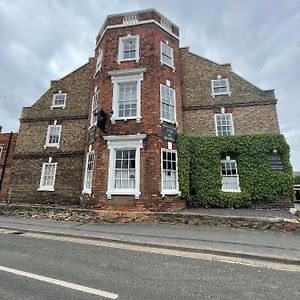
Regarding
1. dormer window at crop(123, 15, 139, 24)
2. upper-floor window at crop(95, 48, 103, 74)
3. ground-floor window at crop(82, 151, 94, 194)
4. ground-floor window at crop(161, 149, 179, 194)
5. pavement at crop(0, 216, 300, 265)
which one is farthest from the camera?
upper-floor window at crop(95, 48, 103, 74)

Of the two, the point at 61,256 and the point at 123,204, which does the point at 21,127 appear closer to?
the point at 123,204

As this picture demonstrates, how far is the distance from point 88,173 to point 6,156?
46.7ft

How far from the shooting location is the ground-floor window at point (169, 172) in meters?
13.7

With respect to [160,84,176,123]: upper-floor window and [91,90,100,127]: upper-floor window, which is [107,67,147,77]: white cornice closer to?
[160,84,176,123]: upper-floor window

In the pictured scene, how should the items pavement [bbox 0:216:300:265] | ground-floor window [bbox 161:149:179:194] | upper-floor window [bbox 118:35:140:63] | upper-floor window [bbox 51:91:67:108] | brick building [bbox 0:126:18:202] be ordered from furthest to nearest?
brick building [bbox 0:126:18:202]
upper-floor window [bbox 51:91:67:108]
upper-floor window [bbox 118:35:140:63]
ground-floor window [bbox 161:149:179:194]
pavement [bbox 0:216:300:265]

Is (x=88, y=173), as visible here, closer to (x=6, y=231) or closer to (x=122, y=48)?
(x=6, y=231)

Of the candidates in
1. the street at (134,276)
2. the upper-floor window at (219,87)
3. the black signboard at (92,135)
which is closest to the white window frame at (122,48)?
the black signboard at (92,135)

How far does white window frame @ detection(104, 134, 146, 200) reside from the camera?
1314cm

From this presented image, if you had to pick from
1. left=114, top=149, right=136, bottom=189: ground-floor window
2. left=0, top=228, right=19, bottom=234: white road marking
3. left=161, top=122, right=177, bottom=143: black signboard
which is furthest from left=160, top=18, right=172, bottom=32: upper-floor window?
left=0, top=228, right=19, bottom=234: white road marking

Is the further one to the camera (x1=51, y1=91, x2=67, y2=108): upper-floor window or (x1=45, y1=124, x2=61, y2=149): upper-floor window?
(x1=51, y1=91, x2=67, y2=108): upper-floor window

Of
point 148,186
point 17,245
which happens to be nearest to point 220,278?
point 17,245

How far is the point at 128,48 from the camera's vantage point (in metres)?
16.3

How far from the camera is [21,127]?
21.1 m

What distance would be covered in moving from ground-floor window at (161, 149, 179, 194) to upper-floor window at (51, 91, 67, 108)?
474 inches
